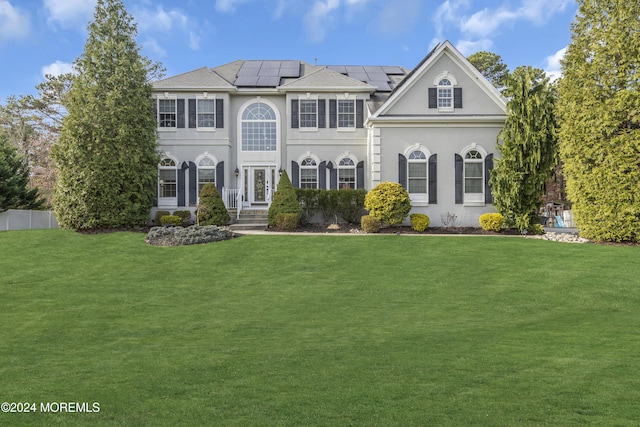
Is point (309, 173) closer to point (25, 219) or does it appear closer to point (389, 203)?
point (389, 203)

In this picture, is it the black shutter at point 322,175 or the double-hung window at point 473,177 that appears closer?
the double-hung window at point 473,177

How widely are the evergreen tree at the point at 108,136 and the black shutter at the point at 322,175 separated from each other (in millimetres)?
7315

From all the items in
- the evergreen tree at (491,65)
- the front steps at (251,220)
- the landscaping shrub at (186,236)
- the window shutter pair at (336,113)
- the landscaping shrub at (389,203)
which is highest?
the evergreen tree at (491,65)

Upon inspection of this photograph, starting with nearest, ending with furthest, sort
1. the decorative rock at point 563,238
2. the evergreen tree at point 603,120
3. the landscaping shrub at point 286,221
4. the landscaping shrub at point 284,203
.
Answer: the evergreen tree at point 603,120
the decorative rock at point 563,238
the landscaping shrub at point 286,221
the landscaping shrub at point 284,203

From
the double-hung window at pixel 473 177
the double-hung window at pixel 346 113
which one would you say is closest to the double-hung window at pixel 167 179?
the double-hung window at pixel 346 113

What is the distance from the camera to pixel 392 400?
4.73 m

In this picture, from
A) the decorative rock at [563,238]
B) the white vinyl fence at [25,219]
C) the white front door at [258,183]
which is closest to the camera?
the decorative rock at [563,238]

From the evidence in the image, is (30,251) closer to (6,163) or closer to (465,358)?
(6,163)

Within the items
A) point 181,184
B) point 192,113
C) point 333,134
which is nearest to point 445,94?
point 333,134

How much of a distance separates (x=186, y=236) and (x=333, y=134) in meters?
9.05

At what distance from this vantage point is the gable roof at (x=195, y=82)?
21.9 metres

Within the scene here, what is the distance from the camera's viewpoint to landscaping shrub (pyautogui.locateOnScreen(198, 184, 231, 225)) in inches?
738

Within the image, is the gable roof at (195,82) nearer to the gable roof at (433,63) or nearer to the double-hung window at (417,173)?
A: the gable roof at (433,63)

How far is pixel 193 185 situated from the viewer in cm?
2206
